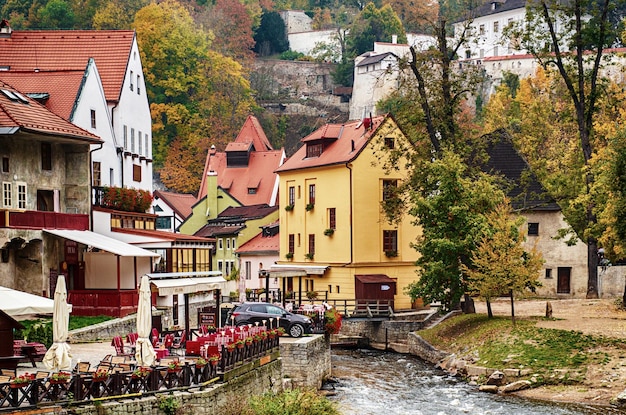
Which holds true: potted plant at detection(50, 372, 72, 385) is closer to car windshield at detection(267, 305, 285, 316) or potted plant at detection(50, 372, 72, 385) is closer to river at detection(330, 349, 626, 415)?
river at detection(330, 349, 626, 415)

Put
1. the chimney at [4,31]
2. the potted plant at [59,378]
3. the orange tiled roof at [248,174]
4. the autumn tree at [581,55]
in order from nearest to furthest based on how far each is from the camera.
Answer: the potted plant at [59,378] < the autumn tree at [581,55] < the chimney at [4,31] < the orange tiled roof at [248,174]

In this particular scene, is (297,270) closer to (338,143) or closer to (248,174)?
(338,143)

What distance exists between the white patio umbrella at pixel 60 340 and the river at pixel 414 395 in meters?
10.5

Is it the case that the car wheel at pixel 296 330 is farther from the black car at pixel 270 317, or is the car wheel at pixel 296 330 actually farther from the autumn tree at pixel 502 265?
the autumn tree at pixel 502 265

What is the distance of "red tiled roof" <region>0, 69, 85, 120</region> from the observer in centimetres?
4553

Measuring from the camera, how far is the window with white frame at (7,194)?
3828 cm

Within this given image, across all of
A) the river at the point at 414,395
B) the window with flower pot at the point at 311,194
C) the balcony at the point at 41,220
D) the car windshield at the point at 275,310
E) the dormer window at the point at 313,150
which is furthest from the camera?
the dormer window at the point at 313,150

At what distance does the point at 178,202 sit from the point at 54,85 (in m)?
47.3

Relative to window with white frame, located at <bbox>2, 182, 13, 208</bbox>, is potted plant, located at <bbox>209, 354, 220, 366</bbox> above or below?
below

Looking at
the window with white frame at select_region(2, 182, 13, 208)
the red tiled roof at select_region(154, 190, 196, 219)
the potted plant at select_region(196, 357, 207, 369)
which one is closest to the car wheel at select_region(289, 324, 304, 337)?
the window with white frame at select_region(2, 182, 13, 208)

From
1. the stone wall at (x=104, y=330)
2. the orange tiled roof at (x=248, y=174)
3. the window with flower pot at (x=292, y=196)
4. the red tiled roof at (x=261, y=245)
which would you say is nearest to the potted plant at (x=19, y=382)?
the stone wall at (x=104, y=330)

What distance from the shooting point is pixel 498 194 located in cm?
4925

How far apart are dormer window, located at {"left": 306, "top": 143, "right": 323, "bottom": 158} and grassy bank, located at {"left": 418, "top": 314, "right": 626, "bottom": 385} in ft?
69.2

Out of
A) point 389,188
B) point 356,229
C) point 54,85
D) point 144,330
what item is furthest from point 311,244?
point 144,330
